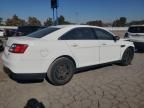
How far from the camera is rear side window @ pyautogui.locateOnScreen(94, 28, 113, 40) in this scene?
629 centimetres

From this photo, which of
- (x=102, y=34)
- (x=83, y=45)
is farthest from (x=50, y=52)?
(x=102, y=34)

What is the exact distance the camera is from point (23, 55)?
4.53 m

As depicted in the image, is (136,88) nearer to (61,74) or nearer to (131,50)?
(61,74)

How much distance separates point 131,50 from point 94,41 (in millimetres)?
2506

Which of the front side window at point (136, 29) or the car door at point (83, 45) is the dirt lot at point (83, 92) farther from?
the front side window at point (136, 29)

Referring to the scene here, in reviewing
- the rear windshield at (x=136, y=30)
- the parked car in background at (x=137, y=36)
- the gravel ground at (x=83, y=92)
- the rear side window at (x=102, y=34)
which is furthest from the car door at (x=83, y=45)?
the rear windshield at (x=136, y=30)

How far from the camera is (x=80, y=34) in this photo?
576 centimetres

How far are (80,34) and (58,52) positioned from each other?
3.65 feet

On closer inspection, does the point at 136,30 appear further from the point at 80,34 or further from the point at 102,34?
the point at 80,34

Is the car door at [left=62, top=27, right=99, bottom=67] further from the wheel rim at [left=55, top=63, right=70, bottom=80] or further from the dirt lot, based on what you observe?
the dirt lot

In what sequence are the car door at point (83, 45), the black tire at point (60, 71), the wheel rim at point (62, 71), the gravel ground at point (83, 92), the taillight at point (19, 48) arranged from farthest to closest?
the car door at point (83, 45)
the wheel rim at point (62, 71)
the black tire at point (60, 71)
the taillight at point (19, 48)
the gravel ground at point (83, 92)

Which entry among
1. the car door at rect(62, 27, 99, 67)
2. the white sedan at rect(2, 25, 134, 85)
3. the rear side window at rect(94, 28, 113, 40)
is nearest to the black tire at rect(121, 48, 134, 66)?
the white sedan at rect(2, 25, 134, 85)

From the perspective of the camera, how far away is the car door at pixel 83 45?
541 centimetres

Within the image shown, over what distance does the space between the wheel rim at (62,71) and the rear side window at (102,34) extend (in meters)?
1.67
